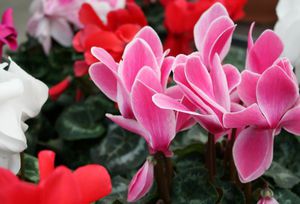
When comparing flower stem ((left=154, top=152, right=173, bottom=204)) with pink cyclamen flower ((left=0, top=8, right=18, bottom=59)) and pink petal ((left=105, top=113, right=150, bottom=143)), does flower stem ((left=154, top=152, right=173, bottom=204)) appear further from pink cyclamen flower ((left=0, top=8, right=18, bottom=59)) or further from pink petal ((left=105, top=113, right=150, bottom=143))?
pink cyclamen flower ((left=0, top=8, right=18, bottom=59))

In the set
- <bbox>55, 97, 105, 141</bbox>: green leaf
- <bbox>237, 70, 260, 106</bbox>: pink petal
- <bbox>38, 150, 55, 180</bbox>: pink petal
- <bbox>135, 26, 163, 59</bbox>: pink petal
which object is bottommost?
<bbox>55, 97, 105, 141</bbox>: green leaf

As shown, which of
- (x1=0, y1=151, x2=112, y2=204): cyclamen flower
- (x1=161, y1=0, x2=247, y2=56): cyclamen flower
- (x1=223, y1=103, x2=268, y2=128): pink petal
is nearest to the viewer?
(x1=0, y1=151, x2=112, y2=204): cyclamen flower

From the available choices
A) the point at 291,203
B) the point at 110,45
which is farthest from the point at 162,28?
the point at 291,203

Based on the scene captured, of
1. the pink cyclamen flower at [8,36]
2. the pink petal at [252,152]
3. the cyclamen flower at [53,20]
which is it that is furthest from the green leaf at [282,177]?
the cyclamen flower at [53,20]

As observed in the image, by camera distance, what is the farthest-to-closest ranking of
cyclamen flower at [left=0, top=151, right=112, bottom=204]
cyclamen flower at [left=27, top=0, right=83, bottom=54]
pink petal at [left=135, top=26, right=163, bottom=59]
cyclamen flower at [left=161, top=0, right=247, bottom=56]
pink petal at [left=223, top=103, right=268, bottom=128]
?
cyclamen flower at [left=27, top=0, right=83, bottom=54]
cyclamen flower at [left=161, top=0, right=247, bottom=56]
pink petal at [left=135, top=26, right=163, bottom=59]
pink petal at [left=223, top=103, right=268, bottom=128]
cyclamen flower at [left=0, top=151, right=112, bottom=204]

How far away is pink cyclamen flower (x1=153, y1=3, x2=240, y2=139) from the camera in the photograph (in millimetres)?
595

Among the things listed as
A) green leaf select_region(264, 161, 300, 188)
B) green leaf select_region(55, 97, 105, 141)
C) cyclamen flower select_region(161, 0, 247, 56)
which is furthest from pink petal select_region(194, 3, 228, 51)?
green leaf select_region(55, 97, 105, 141)

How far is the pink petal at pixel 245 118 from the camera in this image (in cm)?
59

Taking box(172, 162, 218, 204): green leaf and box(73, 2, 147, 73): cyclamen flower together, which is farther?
box(73, 2, 147, 73): cyclamen flower

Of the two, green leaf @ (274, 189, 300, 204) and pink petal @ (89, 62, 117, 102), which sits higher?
pink petal @ (89, 62, 117, 102)

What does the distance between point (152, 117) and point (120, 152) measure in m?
0.45

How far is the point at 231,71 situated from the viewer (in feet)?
2.14

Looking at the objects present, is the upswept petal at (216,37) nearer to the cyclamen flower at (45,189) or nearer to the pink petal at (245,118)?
the pink petal at (245,118)

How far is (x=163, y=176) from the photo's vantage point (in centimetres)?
75
